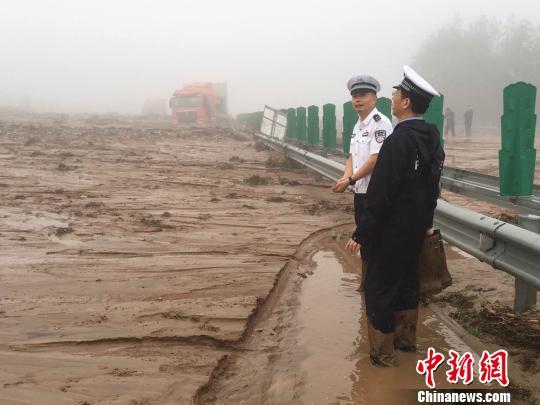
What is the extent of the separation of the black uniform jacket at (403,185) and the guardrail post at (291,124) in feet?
40.2

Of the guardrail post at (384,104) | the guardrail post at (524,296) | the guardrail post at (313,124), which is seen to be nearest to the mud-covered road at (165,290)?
the guardrail post at (524,296)

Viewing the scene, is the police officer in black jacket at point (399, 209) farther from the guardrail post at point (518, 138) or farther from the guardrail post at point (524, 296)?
the guardrail post at point (518, 138)

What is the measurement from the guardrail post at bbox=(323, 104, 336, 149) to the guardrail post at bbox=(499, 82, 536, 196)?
6.42 metres

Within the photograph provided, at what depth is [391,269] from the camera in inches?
115

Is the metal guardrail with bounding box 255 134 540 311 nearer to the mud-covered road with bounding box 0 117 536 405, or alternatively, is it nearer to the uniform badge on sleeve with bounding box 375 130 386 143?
the mud-covered road with bounding box 0 117 536 405

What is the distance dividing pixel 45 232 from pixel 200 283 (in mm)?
2314

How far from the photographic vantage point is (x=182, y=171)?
10.9 meters

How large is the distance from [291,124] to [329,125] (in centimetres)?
405

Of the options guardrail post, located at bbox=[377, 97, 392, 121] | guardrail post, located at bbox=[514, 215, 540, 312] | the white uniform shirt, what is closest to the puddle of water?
guardrail post, located at bbox=[514, 215, 540, 312]

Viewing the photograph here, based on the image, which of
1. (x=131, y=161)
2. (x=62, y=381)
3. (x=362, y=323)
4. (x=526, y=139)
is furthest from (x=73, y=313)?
(x=131, y=161)

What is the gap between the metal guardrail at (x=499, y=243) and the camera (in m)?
2.80

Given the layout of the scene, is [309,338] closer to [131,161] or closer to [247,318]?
[247,318]

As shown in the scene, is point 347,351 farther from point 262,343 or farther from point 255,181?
point 255,181

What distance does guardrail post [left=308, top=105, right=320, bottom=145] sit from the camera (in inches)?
496
